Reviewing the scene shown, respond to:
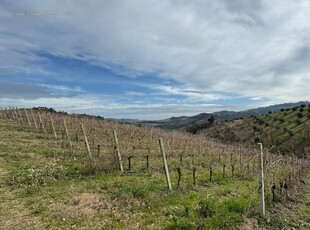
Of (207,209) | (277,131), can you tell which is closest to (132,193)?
(207,209)

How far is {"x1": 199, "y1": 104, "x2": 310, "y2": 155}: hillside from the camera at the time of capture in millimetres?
48416

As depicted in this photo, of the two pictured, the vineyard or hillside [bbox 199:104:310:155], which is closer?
the vineyard

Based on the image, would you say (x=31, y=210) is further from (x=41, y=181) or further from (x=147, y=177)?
(x=147, y=177)

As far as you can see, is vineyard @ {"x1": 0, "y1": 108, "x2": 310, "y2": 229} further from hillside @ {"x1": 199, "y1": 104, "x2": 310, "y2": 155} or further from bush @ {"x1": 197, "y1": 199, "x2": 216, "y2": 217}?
hillside @ {"x1": 199, "y1": 104, "x2": 310, "y2": 155}

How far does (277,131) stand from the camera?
5856cm

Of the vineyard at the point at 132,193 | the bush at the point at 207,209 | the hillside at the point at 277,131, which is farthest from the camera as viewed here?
the hillside at the point at 277,131

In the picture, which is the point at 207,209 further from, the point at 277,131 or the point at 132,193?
the point at 277,131

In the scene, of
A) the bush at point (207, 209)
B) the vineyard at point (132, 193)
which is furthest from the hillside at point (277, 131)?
the bush at point (207, 209)

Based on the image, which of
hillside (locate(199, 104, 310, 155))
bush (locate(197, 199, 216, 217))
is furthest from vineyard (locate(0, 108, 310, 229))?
hillside (locate(199, 104, 310, 155))

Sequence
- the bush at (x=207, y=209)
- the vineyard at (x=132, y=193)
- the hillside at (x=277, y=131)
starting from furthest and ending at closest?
the hillside at (x=277, y=131), the bush at (x=207, y=209), the vineyard at (x=132, y=193)

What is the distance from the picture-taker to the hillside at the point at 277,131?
48.4m

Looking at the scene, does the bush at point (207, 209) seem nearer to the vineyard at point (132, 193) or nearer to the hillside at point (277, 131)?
the vineyard at point (132, 193)

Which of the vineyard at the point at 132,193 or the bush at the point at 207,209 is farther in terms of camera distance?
the bush at the point at 207,209

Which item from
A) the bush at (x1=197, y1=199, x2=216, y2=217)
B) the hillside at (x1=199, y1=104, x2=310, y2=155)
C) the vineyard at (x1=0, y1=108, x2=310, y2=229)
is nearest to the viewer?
the vineyard at (x1=0, y1=108, x2=310, y2=229)
